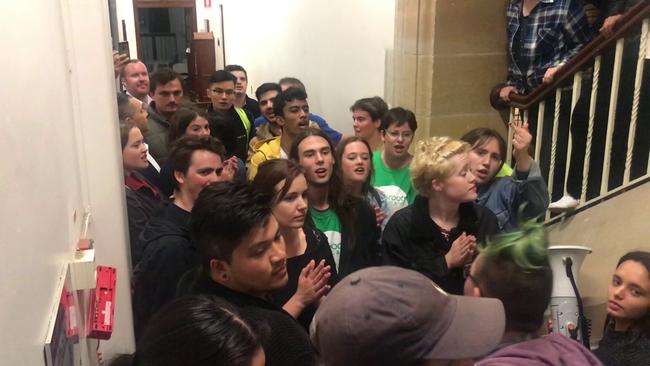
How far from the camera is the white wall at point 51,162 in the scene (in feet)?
2.90

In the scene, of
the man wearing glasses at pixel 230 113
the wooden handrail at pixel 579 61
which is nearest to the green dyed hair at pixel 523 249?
the wooden handrail at pixel 579 61

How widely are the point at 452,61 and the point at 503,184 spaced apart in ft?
4.32

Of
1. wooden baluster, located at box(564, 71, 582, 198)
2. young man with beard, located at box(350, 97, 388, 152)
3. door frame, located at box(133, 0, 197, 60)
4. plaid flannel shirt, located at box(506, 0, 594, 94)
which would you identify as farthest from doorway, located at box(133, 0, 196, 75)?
wooden baluster, located at box(564, 71, 582, 198)

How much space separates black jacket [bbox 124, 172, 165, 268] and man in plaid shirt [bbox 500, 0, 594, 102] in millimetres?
2207

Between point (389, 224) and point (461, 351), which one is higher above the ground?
point (461, 351)

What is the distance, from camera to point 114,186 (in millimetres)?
1752

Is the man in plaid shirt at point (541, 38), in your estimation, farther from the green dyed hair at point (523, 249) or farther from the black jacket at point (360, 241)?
the green dyed hair at point (523, 249)

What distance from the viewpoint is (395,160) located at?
2.92 metres

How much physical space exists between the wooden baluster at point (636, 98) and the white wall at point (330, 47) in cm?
198

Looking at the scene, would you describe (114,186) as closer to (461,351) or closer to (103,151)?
(103,151)

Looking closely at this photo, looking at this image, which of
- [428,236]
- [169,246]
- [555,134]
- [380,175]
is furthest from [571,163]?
[169,246]

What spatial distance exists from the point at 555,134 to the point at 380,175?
3.55ft

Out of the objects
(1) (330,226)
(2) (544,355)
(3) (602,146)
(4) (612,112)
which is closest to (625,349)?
(2) (544,355)

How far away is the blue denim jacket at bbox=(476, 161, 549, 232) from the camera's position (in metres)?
2.64
